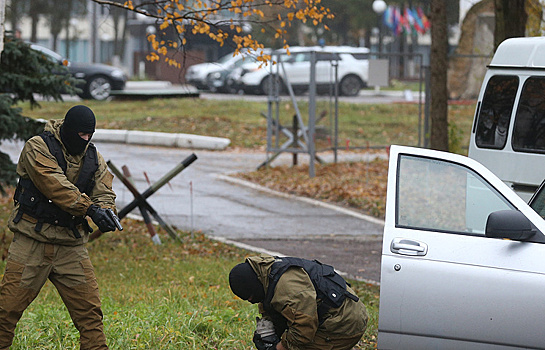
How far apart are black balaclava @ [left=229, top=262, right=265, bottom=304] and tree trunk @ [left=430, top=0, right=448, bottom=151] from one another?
29.8 ft

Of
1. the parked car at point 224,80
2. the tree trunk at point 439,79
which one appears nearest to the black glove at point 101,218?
the tree trunk at point 439,79

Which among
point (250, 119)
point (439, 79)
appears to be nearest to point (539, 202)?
point (439, 79)

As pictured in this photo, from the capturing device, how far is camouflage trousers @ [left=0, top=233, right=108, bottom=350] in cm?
457

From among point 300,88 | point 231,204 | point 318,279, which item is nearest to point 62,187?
point 318,279

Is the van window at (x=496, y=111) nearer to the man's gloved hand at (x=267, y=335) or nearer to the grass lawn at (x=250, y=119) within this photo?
the man's gloved hand at (x=267, y=335)

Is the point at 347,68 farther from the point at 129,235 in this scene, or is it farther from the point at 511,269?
the point at 511,269

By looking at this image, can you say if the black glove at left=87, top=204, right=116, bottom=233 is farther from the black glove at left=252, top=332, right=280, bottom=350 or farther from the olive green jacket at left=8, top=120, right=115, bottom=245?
the black glove at left=252, top=332, right=280, bottom=350

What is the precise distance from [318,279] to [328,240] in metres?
6.13

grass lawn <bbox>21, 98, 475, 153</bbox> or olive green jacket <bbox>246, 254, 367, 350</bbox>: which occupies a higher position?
grass lawn <bbox>21, 98, 475, 153</bbox>

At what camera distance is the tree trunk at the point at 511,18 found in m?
10.2

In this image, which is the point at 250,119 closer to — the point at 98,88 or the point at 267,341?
the point at 98,88

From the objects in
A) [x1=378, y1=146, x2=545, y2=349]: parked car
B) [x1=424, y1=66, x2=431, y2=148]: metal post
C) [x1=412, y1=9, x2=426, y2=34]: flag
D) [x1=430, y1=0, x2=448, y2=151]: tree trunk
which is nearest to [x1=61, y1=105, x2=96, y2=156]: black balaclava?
[x1=378, y1=146, x2=545, y2=349]: parked car

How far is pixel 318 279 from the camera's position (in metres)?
4.10

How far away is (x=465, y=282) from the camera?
14.0ft
